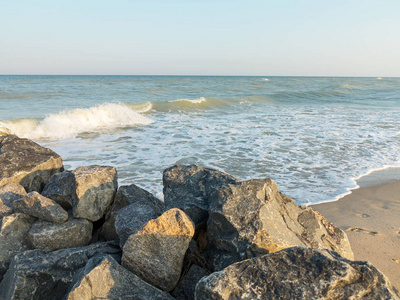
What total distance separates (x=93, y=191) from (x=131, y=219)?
1.85ft

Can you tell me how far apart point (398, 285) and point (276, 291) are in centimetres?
175

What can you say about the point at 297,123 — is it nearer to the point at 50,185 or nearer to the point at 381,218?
the point at 381,218

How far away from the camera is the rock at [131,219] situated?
262cm

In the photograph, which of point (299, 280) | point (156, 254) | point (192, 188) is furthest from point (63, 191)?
point (299, 280)

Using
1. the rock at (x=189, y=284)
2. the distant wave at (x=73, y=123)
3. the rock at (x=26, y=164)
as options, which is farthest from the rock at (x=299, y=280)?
the distant wave at (x=73, y=123)

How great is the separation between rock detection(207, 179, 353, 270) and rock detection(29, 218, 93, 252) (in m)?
1.09

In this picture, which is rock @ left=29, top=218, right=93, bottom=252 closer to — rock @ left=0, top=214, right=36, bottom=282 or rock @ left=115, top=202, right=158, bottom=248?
rock @ left=0, top=214, right=36, bottom=282

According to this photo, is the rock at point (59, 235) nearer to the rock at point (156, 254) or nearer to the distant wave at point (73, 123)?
the rock at point (156, 254)

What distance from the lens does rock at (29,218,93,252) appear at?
9.07 feet

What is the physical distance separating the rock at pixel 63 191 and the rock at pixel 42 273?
653 millimetres

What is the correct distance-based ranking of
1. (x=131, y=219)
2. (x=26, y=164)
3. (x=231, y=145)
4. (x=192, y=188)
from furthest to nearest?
(x=231, y=145), (x=26, y=164), (x=192, y=188), (x=131, y=219)

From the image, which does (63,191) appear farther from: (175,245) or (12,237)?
(175,245)

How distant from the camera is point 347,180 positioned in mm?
5758

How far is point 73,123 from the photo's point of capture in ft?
38.3
